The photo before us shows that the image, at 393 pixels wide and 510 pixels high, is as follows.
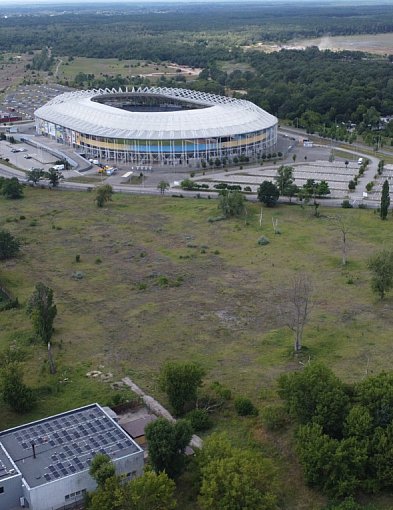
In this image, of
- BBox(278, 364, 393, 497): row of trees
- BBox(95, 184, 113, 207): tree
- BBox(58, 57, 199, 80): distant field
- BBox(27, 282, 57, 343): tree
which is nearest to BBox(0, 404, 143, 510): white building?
BBox(278, 364, 393, 497): row of trees

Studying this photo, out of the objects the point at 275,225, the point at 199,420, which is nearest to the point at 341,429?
the point at 199,420

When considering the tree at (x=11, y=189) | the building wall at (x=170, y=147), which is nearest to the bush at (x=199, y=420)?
the tree at (x=11, y=189)

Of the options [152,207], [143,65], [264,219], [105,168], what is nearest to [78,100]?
[105,168]

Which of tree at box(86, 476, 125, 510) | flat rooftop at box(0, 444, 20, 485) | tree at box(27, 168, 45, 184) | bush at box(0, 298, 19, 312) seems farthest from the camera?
tree at box(27, 168, 45, 184)

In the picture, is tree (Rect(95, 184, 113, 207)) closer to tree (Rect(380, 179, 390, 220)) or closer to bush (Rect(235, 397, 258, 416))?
tree (Rect(380, 179, 390, 220))

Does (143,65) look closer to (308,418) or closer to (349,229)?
(349,229)

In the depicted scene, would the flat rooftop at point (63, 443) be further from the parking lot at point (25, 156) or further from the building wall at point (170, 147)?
the parking lot at point (25, 156)
